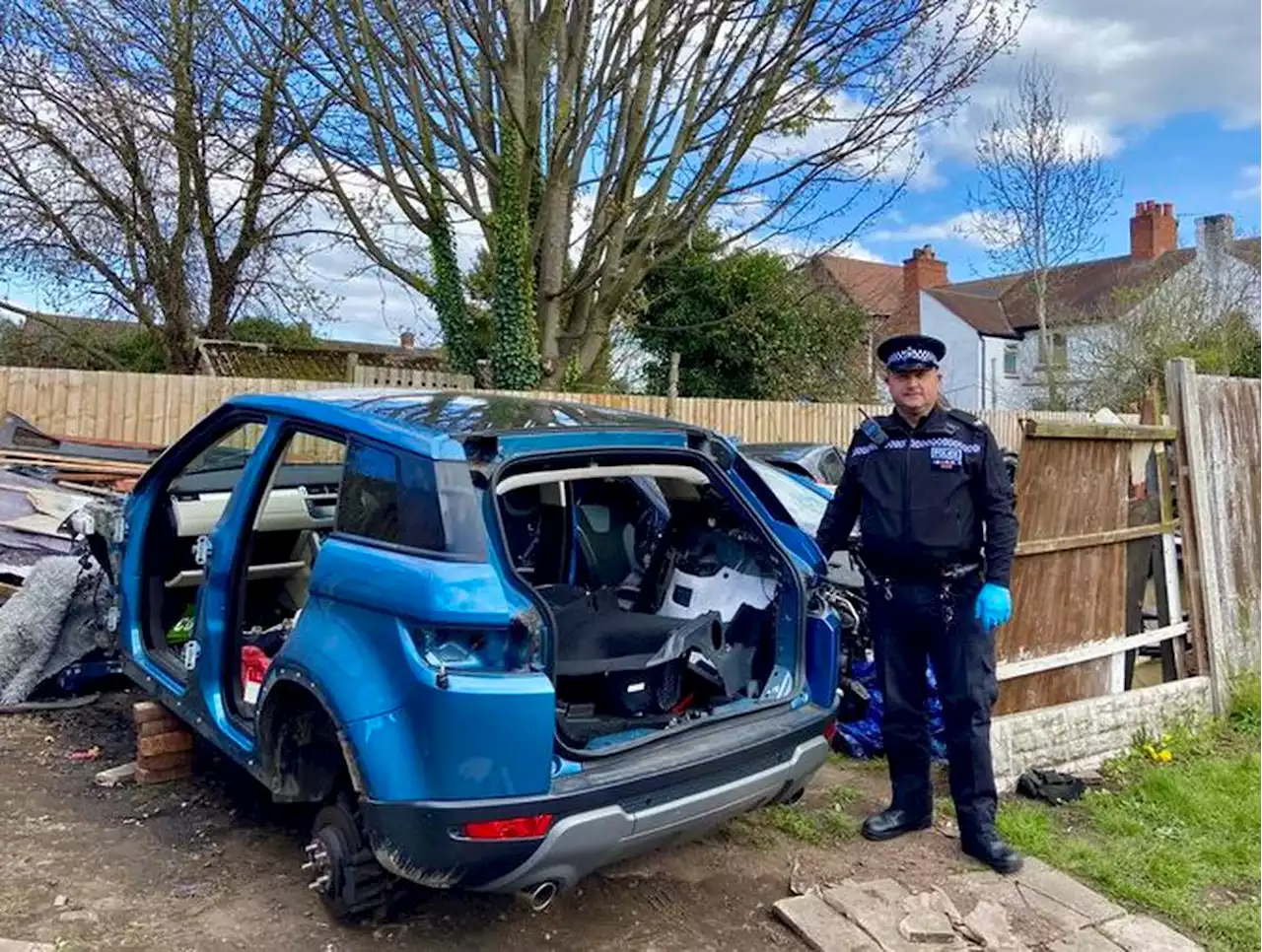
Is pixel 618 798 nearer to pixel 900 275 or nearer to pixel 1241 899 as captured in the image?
pixel 1241 899

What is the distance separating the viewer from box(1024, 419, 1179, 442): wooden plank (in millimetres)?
4457

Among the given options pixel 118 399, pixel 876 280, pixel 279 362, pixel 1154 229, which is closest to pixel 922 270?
pixel 876 280

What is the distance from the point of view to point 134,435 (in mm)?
10383

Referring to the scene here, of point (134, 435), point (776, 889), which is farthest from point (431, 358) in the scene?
point (776, 889)

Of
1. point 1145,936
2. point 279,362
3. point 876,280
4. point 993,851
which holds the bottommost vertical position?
point 1145,936

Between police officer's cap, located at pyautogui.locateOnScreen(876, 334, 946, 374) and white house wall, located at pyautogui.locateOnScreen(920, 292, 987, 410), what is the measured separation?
1198 inches

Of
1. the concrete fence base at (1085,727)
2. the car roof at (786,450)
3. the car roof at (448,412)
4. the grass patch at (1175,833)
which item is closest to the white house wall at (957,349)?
the car roof at (786,450)

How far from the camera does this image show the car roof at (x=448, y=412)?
287 cm

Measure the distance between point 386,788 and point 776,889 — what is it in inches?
63.3

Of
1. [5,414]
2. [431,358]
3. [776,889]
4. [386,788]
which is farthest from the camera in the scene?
[431,358]

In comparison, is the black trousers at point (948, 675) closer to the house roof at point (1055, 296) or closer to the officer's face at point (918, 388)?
the officer's face at point (918, 388)

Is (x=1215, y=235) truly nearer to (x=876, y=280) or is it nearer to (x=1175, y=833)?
(x=876, y=280)

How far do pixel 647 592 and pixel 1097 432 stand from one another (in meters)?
2.47

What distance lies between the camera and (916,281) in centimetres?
3562
